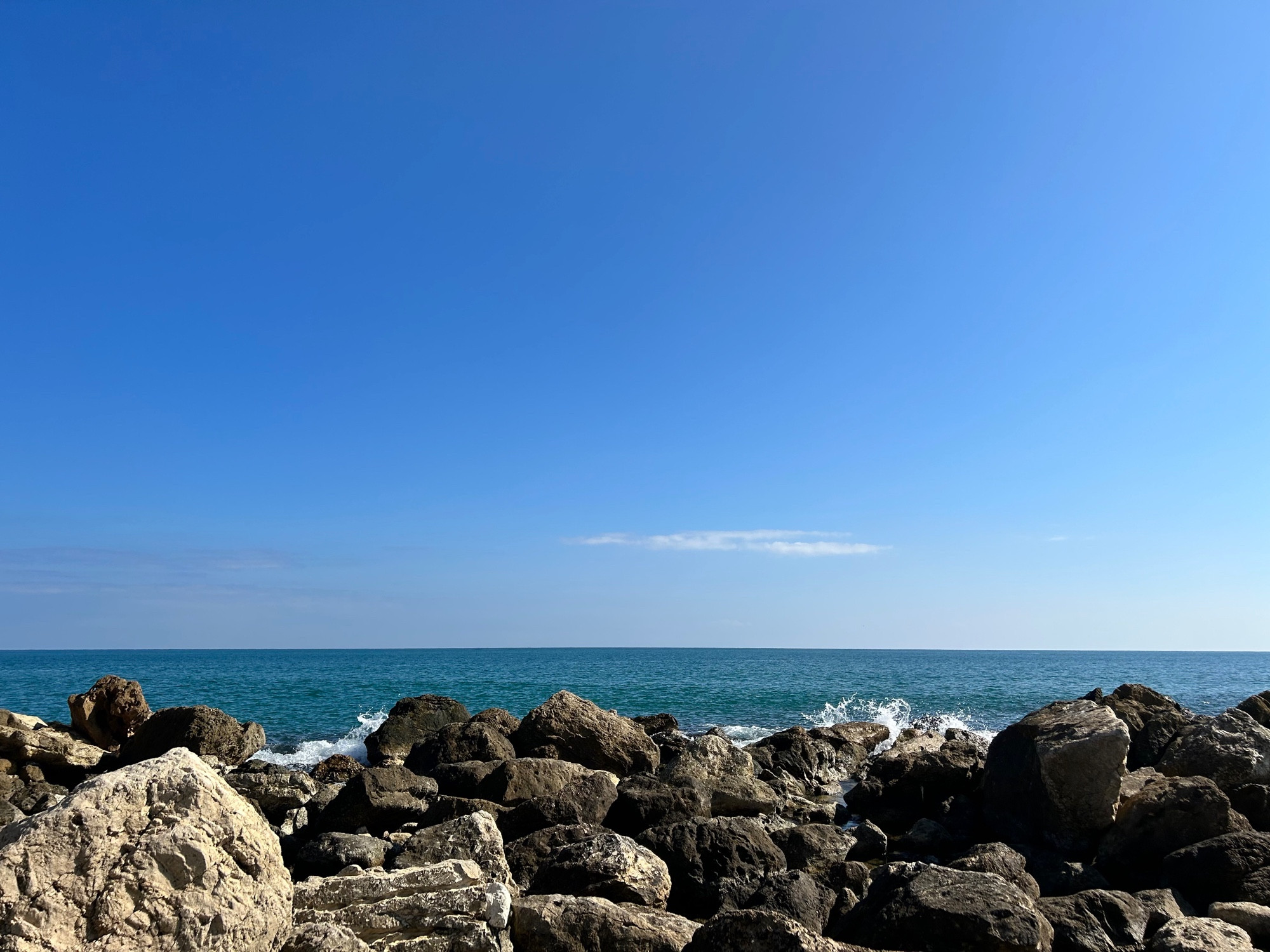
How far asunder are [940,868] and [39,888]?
622cm

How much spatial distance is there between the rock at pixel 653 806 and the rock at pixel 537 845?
Result: 120 centimetres

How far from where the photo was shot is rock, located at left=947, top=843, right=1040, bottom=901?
7910 millimetres

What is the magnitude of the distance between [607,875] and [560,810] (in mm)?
2799

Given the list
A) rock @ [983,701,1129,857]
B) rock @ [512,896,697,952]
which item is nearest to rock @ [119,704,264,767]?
rock @ [512,896,697,952]

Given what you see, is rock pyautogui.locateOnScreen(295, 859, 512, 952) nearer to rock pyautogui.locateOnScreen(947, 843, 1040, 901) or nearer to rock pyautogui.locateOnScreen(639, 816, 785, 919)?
rock pyautogui.locateOnScreen(639, 816, 785, 919)

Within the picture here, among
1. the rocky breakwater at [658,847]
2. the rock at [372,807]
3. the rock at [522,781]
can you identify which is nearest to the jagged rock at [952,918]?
the rocky breakwater at [658,847]

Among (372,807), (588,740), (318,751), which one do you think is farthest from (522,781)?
(318,751)

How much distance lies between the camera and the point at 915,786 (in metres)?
13.3

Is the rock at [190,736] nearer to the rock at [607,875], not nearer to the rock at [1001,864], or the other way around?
the rock at [607,875]

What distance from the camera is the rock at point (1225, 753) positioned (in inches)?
446

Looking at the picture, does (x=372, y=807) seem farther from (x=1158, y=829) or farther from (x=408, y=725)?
(x=408, y=725)

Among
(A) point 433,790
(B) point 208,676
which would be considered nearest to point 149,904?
(A) point 433,790

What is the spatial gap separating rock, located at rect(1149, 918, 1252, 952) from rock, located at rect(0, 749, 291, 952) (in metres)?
6.30

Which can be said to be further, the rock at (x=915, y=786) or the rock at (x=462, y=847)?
the rock at (x=915, y=786)
